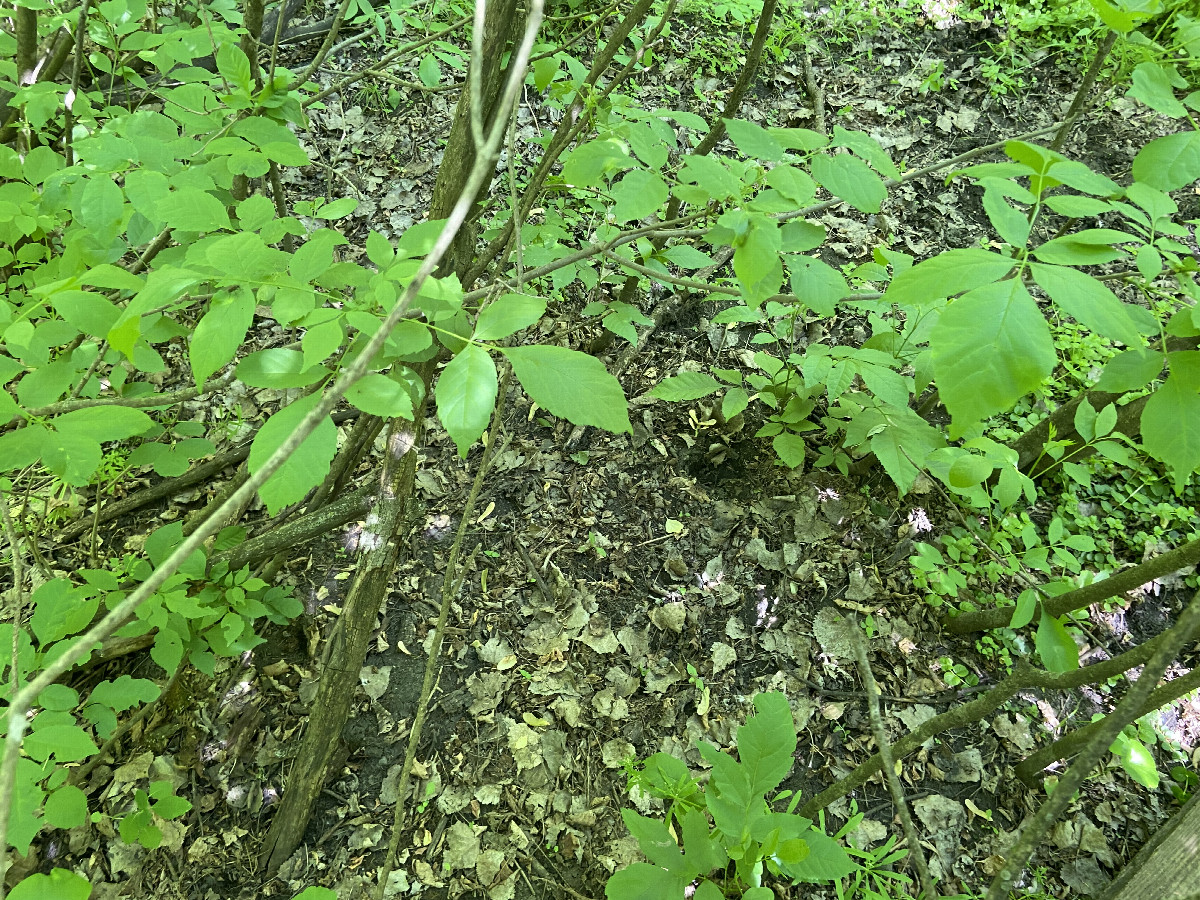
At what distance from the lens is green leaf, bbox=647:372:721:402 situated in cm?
254

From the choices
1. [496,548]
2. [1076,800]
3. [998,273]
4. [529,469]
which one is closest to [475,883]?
[496,548]

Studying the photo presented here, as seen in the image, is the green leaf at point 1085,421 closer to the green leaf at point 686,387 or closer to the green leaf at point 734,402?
the green leaf at point 734,402

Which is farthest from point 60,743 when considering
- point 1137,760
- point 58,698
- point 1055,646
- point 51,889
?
point 1137,760

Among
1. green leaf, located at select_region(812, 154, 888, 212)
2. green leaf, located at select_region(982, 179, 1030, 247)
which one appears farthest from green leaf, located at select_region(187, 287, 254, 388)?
green leaf, located at select_region(982, 179, 1030, 247)

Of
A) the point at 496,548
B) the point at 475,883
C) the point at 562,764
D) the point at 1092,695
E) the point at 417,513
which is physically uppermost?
the point at 417,513

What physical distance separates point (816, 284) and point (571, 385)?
0.82 m

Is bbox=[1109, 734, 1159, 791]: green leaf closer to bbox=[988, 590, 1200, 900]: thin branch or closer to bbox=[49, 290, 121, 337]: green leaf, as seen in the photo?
bbox=[988, 590, 1200, 900]: thin branch

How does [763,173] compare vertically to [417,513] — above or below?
above

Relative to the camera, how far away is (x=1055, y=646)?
1681mm

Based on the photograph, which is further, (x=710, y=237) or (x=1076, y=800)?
(x=1076, y=800)

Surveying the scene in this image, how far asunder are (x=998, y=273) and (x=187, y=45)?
6.99 ft

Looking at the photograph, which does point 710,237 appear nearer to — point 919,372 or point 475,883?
point 919,372

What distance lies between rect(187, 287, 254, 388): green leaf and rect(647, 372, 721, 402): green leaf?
1.64 m

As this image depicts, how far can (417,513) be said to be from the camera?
1.96 m
